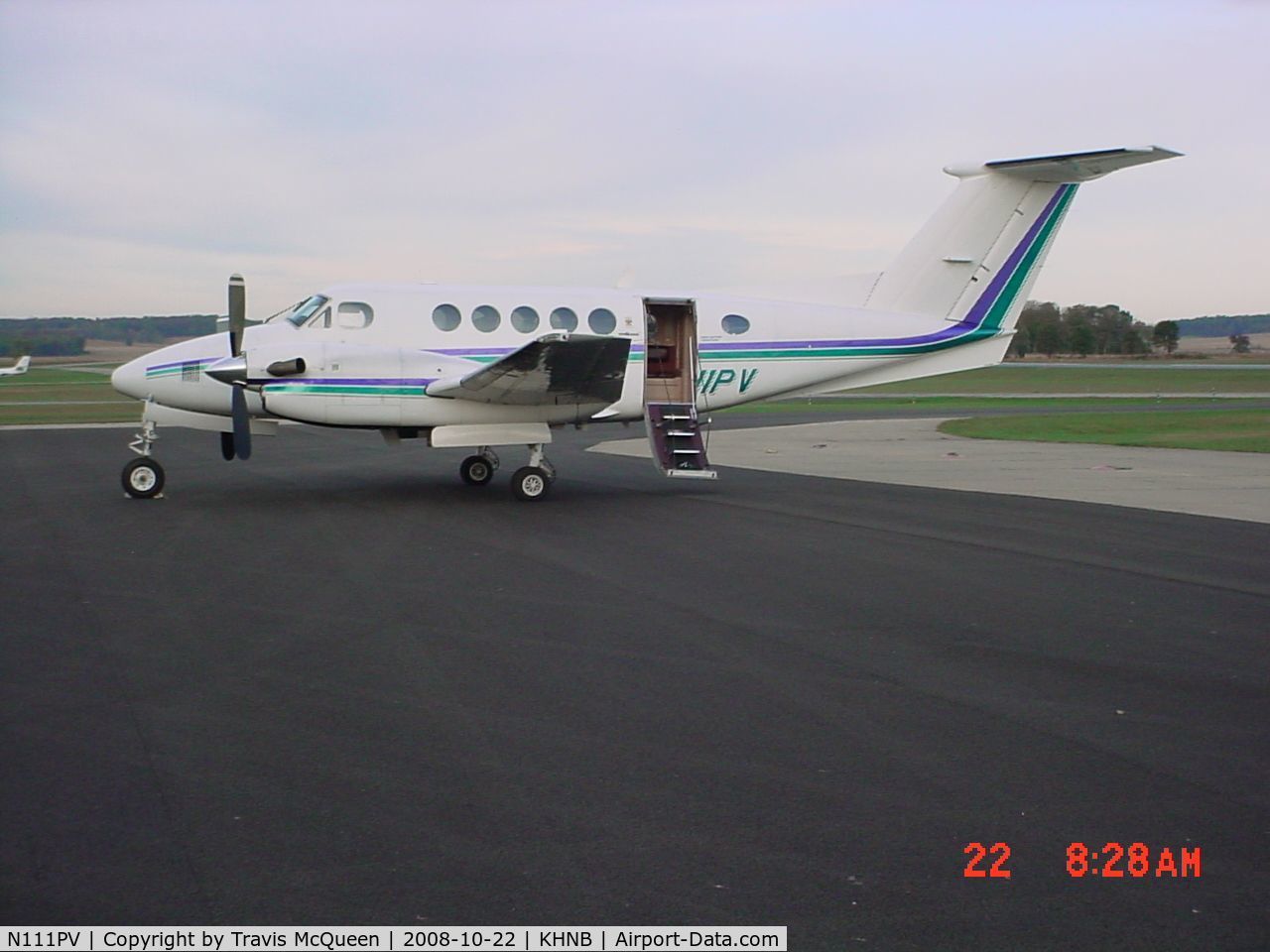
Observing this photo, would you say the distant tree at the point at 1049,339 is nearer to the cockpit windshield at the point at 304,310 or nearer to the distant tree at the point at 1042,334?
the distant tree at the point at 1042,334

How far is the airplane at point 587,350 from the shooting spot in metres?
15.1

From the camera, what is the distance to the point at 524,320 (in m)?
16.4

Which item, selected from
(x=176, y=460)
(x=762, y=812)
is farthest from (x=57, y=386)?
(x=762, y=812)

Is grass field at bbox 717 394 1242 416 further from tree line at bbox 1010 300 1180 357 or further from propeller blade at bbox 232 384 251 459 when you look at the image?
→ tree line at bbox 1010 300 1180 357

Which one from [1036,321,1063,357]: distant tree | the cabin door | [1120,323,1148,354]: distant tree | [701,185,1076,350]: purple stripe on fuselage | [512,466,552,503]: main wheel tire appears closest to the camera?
[512,466,552,503]: main wheel tire

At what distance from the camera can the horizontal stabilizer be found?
15.8 metres

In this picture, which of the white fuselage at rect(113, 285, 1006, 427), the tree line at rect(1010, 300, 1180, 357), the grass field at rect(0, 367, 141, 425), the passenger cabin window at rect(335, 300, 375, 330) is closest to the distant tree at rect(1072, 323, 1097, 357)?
the tree line at rect(1010, 300, 1180, 357)

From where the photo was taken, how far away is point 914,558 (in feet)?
36.1

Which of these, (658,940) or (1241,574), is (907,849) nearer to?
(658,940)

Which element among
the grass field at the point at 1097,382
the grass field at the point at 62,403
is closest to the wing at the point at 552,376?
the grass field at the point at 62,403
